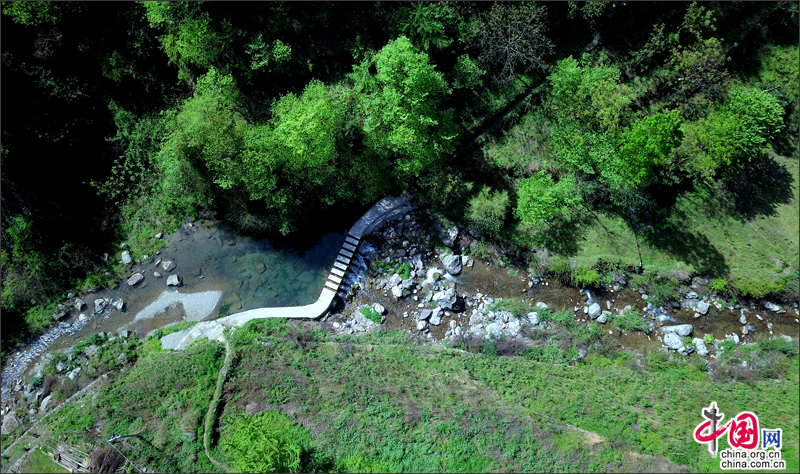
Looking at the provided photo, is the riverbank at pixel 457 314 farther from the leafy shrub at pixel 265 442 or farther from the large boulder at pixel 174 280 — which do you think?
the leafy shrub at pixel 265 442

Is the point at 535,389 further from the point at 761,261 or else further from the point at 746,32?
the point at 746,32

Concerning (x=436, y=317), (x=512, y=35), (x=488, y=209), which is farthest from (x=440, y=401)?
(x=512, y=35)

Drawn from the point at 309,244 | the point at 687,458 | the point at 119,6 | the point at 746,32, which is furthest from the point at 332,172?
the point at 746,32

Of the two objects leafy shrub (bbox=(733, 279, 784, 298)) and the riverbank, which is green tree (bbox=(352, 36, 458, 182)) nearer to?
the riverbank

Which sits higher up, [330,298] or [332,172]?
[332,172]

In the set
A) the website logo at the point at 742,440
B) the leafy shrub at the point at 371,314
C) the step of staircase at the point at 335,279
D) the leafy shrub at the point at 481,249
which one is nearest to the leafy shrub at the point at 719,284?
the website logo at the point at 742,440
